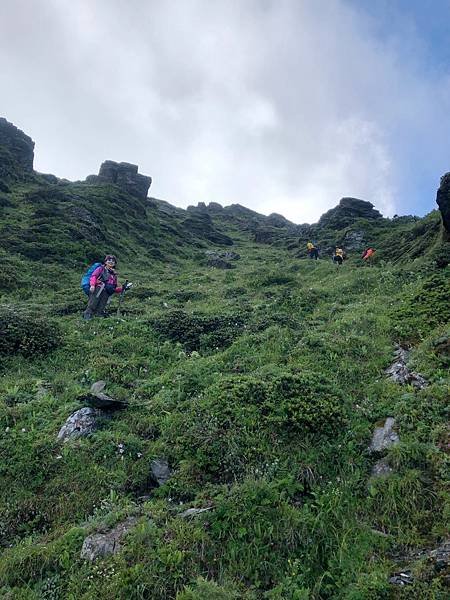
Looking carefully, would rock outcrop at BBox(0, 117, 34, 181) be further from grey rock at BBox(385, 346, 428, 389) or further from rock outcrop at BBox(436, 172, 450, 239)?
grey rock at BBox(385, 346, 428, 389)

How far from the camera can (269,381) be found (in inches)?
353

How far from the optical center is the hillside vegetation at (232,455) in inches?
211

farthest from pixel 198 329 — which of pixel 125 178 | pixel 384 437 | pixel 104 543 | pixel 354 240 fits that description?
pixel 125 178

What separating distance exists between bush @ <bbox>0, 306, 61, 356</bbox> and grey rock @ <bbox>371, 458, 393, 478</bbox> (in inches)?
388

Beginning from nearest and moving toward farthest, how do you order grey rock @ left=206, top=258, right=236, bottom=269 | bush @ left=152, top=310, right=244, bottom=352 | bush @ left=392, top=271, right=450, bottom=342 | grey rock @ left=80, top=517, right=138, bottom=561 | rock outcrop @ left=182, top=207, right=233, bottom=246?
grey rock @ left=80, top=517, right=138, bottom=561 < bush @ left=392, top=271, right=450, bottom=342 < bush @ left=152, top=310, right=244, bottom=352 < grey rock @ left=206, top=258, right=236, bottom=269 < rock outcrop @ left=182, top=207, right=233, bottom=246

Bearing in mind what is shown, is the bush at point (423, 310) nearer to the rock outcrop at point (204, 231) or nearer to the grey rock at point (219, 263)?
the grey rock at point (219, 263)

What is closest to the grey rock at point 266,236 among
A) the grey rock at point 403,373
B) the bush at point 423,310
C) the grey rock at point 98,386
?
the bush at point 423,310

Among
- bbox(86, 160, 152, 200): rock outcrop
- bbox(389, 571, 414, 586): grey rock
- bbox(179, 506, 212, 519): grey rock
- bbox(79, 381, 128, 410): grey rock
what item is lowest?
bbox(179, 506, 212, 519): grey rock

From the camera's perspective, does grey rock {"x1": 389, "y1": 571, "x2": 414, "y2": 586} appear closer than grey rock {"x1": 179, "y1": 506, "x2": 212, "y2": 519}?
Yes

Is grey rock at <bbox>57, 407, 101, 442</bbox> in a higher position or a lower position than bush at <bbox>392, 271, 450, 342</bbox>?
lower

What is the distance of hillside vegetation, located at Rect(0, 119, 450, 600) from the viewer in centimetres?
536

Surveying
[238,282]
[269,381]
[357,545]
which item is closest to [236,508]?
[357,545]

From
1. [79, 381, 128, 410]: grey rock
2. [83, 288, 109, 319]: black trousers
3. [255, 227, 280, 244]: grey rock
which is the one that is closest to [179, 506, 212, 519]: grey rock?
[79, 381, 128, 410]: grey rock

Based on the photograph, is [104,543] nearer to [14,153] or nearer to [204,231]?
[204,231]
